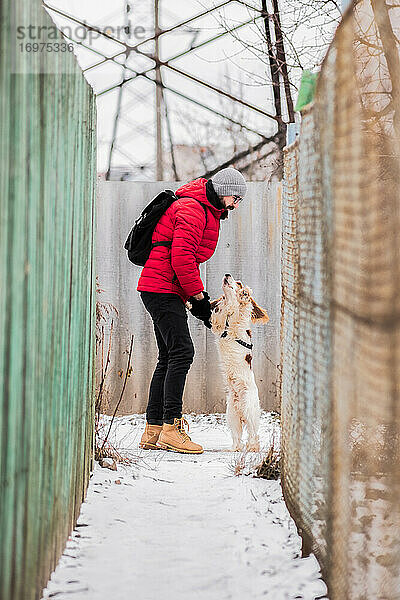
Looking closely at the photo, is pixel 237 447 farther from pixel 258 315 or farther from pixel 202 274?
pixel 202 274

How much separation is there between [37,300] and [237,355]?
328 cm

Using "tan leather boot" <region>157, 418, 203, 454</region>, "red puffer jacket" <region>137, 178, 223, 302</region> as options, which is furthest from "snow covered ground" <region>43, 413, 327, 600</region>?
"red puffer jacket" <region>137, 178, 223, 302</region>

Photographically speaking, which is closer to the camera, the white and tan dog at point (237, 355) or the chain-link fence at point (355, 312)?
the chain-link fence at point (355, 312)

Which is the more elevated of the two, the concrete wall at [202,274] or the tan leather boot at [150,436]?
the concrete wall at [202,274]

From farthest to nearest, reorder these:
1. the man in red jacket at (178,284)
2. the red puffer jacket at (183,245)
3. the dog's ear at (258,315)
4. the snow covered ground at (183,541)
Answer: the dog's ear at (258,315)
the man in red jacket at (178,284)
the red puffer jacket at (183,245)
the snow covered ground at (183,541)

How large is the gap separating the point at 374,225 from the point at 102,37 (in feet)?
21.9

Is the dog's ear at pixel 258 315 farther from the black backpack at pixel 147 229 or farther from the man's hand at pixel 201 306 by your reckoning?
the black backpack at pixel 147 229

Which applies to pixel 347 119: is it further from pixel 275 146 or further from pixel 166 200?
pixel 275 146

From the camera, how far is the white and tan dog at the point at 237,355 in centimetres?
532

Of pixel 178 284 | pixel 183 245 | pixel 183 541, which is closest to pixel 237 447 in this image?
pixel 178 284

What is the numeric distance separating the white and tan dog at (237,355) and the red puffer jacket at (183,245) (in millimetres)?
340

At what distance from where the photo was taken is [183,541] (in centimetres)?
327

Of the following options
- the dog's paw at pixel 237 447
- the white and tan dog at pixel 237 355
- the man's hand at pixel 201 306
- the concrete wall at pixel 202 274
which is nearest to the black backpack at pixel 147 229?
the man's hand at pixel 201 306

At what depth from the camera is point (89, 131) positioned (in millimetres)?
3641
